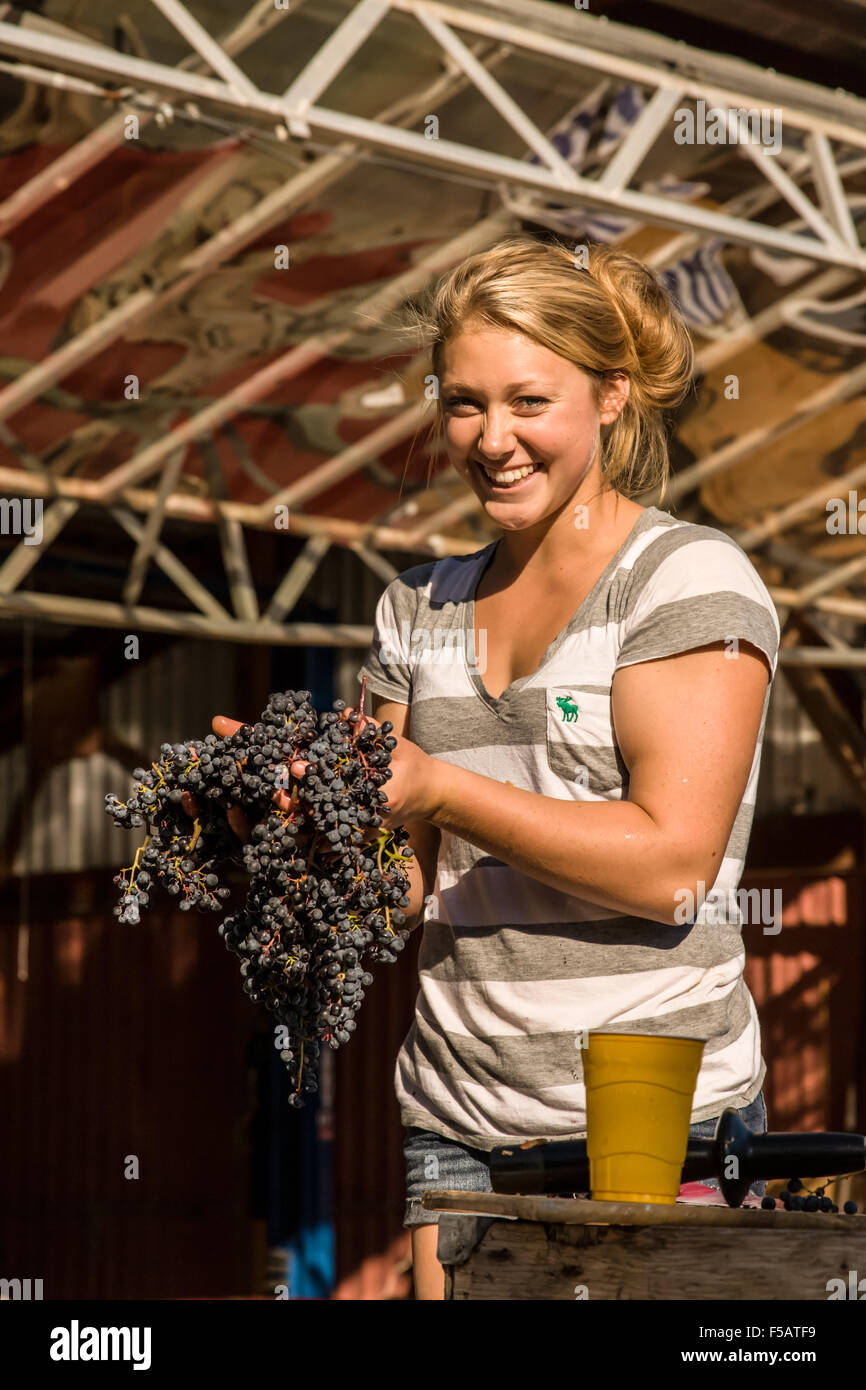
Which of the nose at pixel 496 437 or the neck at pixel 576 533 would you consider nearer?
the nose at pixel 496 437

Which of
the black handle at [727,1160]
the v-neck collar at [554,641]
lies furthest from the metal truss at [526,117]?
the black handle at [727,1160]

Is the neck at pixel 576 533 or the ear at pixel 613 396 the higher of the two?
the ear at pixel 613 396

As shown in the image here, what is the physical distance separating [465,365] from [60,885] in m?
10.3

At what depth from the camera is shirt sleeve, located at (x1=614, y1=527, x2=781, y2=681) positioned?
1.54 metres

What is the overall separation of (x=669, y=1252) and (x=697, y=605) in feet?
2.02

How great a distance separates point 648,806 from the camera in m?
1.49

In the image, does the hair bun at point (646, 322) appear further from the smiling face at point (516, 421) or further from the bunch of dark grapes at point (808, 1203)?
the bunch of dark grapes at point (808, 1203)

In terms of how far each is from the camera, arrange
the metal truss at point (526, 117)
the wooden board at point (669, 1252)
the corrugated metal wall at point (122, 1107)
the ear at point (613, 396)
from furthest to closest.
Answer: the corrugated metal wall at point (122, 1107)
the metal truss at point (526, 117)
the ear at point (613, 396)
the wooden board at point (669, 1252)

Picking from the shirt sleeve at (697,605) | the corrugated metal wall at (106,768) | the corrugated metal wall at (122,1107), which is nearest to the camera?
the shirt sleeve at (697,605)

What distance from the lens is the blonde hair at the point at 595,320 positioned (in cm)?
166

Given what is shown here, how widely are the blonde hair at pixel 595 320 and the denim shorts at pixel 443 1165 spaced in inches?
27.4

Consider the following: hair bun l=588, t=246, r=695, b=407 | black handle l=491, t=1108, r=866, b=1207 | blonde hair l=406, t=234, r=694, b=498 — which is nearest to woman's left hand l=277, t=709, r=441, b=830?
black handle l=491, t=1108, r=866, b=1207

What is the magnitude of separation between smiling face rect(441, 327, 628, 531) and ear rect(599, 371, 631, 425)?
24 mm

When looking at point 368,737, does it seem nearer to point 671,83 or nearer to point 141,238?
point 671,83
